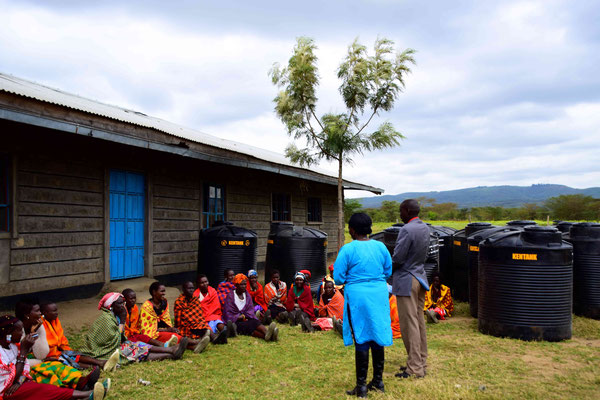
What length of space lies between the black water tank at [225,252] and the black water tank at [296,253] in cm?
69

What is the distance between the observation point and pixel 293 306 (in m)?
7.10

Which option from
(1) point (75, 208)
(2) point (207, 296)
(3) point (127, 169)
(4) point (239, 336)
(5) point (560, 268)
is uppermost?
(3) point (127, 169)

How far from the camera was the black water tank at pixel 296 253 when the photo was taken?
29.6ft

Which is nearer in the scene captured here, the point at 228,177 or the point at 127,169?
the point at 127,169

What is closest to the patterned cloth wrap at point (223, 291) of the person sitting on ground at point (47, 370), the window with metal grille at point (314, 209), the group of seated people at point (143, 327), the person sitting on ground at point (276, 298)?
the group of seated people at point (143, 327)

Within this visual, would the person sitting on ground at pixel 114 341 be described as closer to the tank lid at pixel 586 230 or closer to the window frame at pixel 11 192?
the window frame at pixel 11 192

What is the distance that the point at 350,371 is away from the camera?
4664 millimetres

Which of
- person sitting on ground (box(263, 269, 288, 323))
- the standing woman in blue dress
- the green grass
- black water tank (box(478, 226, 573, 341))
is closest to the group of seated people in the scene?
person sitting on ground (box(263, 269, 288, 323))

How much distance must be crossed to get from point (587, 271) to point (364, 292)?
17.1 feet

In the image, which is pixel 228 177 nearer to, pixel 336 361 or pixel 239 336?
pixel 239 336

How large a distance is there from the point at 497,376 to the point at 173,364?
3.40m

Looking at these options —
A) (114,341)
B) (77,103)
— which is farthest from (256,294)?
(77,103)

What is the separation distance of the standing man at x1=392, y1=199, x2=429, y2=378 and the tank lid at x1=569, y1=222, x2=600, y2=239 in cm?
427

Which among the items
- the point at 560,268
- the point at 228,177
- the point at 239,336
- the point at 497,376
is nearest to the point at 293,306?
the point at 239,336
